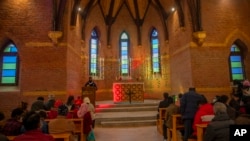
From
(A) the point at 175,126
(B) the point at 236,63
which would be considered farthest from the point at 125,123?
(B) the point at 236,63

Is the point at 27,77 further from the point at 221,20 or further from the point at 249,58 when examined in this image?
the point at 249,58

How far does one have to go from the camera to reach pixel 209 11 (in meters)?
10.6

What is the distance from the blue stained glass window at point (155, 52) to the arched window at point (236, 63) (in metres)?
5.39

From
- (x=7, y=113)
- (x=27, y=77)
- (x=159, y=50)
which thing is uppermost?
(x=159, y=50)

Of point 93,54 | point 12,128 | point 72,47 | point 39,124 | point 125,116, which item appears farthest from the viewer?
point 93,54

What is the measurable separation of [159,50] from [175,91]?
3982 mm

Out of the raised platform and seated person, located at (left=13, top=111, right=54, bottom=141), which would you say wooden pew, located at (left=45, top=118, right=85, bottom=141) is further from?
seated person, located at (left=13, top=111, right=54, bottom=141)

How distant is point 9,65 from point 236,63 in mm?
11577

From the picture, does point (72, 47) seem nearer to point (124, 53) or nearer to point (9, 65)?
point (9, 65)

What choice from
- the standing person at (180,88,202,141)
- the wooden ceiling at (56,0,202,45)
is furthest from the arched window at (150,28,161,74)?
the standing person at (180,88,202,141)

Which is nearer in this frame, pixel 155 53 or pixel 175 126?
pixel 175 126

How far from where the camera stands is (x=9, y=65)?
10461mm

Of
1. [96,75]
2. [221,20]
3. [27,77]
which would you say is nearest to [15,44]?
[27,77]

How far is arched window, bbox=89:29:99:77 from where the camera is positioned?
50.5 ft
